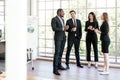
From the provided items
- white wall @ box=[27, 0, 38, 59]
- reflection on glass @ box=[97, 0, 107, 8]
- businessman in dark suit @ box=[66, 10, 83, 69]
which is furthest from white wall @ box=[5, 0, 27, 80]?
reflection on glass @ box=[97, 0, 107, 8]

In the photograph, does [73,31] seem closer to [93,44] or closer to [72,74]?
[93,44]

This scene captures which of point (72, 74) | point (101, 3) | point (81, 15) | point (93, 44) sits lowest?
point (72, 74)

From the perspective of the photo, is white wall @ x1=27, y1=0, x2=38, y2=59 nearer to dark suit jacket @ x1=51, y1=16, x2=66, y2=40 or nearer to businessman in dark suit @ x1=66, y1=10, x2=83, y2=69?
businessman in dark suit @ x1=66, y1=10, x2=83, y2=69

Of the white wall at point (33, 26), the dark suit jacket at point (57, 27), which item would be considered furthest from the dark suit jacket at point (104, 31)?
the white wall at point (33, 26)

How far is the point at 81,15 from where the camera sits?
Answer: 773 centimetres

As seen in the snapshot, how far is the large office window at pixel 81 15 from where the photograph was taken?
7.25 meters

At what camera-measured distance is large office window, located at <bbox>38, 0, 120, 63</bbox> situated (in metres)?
7.25

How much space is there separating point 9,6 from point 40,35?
244 inches

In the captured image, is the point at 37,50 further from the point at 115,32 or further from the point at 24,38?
the point at 24,38

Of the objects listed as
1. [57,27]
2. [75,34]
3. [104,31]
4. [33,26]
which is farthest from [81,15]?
[57,27]

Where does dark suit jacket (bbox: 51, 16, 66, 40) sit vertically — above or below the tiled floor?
above

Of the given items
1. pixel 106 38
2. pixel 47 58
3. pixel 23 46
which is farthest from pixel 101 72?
Result: pixel 23 46

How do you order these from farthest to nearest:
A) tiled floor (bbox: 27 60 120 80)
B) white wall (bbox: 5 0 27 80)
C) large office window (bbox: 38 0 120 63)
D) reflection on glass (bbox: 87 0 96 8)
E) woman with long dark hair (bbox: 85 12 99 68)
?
reflection on glass (bbox: 87 0 96 8) < large office window (bbox: 38 0 120 63) < woman with long dark hair (bbox: 85 12 99 68) < tiled floor (bbox: 27 60 120 80) < white wall (bbox: 5 0 27 80)

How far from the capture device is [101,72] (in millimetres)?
6203
